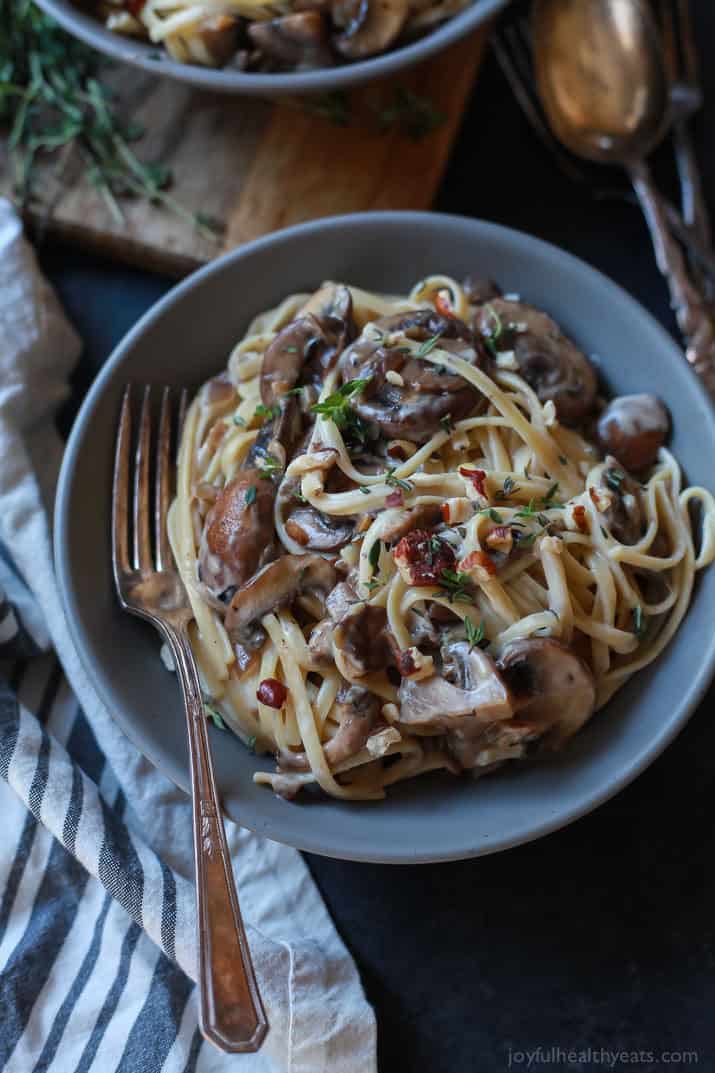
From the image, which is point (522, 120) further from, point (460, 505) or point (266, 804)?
point (266, 804)

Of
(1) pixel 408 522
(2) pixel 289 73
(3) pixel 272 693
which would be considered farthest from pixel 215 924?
(2) pixel 289 73

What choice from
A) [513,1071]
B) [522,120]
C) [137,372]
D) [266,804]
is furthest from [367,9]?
[513,1071]

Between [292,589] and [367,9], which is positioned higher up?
[367,9]

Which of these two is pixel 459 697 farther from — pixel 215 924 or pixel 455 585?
pixel 215 924

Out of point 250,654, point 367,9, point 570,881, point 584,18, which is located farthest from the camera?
point 584,18

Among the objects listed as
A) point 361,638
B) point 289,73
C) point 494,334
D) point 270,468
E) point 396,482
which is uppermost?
point 289,73

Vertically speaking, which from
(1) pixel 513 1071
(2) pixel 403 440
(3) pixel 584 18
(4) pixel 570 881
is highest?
(3) pixel 584 18

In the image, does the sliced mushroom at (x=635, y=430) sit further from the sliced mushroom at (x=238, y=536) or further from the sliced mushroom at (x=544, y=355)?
the sliced mushroom at (x=238, y=536)
